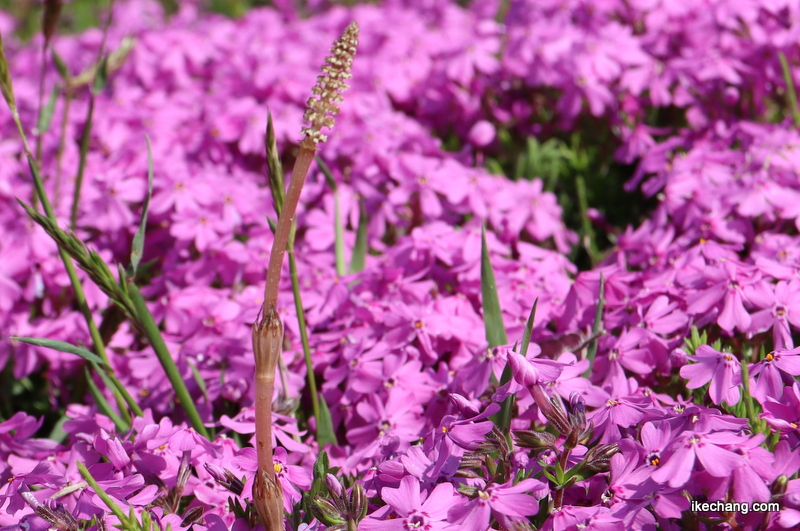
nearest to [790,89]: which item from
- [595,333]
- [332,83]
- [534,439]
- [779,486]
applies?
[595,333]

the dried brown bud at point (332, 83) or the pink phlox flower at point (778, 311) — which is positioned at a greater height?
the dried brown bud at point (332, 83)

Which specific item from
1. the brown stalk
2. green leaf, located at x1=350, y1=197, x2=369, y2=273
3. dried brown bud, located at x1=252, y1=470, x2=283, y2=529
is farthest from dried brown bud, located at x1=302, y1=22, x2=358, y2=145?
green leaf, located at x1=350, y1=197, x2=369, y2=273

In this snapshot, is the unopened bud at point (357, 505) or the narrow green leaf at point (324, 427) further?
the narrow green leaf at point (324, 427)

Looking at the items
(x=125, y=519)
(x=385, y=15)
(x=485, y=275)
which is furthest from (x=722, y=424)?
(x=385, y=15)

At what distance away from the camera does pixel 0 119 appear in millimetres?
3555

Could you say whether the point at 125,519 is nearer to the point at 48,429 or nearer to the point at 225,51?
the point at 48,429

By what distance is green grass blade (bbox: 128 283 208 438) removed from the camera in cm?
171

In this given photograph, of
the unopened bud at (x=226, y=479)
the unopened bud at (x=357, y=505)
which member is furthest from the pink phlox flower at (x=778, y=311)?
the unopened bud at (x=226, y=479)

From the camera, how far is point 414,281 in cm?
232

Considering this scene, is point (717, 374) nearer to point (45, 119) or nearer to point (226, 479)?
point (226, 479)

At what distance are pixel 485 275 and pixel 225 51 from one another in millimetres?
3027

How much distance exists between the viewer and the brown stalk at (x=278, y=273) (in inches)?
45.3

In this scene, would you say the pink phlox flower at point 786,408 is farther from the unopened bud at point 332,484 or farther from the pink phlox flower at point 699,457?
the unopened bud at point 332,484

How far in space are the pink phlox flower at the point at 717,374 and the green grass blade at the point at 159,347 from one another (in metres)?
1.16
